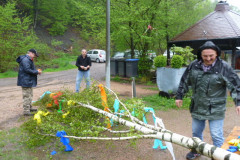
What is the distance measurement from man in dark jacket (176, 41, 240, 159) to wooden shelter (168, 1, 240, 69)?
6.66 m

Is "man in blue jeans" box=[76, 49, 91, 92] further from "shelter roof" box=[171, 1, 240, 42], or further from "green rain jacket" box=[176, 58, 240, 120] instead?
"green rain jacket" box=[176, 58, 240, 120]

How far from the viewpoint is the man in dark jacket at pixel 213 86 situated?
9.39ft

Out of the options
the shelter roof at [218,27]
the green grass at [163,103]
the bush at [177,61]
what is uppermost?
the shelter roof at [218,27]

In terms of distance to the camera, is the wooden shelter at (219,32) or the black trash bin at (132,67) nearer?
the wooden shelter at (219,32)

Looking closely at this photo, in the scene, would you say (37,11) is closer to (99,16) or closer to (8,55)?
(8,55)

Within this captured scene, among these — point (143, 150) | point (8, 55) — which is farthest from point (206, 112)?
point (8, 55)

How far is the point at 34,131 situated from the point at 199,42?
8277 mm

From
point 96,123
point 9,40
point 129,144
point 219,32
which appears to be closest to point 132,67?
point 219,32

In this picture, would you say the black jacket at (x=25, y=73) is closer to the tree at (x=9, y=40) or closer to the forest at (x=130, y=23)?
Answer: the forest at (x=130, y=23)

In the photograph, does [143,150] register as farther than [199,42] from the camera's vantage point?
No

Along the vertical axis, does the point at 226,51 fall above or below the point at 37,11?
below

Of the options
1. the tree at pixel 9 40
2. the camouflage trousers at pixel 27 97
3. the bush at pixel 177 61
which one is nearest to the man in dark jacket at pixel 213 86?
the camouflage trousers at pixel 27 97

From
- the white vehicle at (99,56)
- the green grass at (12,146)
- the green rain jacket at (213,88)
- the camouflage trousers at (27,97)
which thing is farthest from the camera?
the white vehicle at (99,56)

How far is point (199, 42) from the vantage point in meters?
9.63
